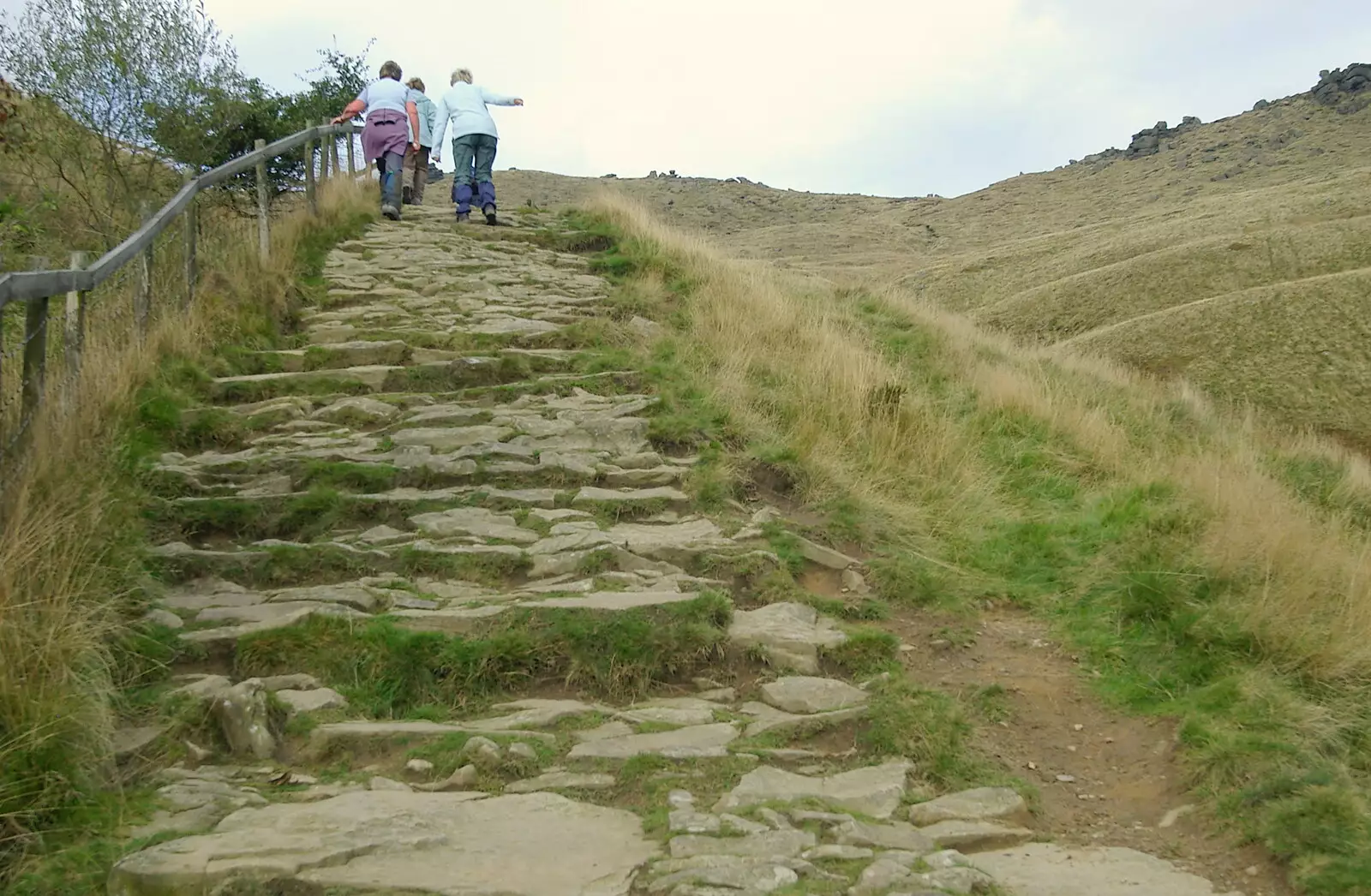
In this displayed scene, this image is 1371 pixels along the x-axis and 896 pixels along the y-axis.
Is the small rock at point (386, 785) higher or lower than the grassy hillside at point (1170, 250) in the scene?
lower

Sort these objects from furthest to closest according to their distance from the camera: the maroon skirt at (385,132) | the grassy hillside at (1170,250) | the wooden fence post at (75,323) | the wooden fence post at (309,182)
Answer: the maroon skirt at (385,132)
the grassy hillside at (1170,250)
the wooden fence post at (309,182)
the wooden fence post at (75,323)

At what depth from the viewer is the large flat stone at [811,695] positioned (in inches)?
179

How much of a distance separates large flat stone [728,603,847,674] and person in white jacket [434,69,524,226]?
8834mm

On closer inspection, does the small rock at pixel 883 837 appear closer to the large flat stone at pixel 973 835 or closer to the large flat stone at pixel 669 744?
the large flat stone at pixel 973 835

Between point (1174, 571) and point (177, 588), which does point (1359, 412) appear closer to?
point (1174, 571)

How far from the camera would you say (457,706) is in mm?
4496

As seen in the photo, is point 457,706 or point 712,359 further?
point 712,359

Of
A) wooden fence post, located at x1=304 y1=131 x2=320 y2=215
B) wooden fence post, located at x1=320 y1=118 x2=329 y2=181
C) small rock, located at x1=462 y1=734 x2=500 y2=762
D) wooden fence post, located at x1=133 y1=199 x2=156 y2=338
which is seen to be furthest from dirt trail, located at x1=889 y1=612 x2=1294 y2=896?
wooden fence post, located at x1=320 y1=118 x2=329 y2=181

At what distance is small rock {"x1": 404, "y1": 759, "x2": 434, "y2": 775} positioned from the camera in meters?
3.96

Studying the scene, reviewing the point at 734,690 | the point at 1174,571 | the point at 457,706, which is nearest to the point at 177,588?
the point at 457,706

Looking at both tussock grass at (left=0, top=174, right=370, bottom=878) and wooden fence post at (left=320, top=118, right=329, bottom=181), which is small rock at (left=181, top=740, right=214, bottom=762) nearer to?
tussock grass at (left=0, top=174, right=370, bottom=878)

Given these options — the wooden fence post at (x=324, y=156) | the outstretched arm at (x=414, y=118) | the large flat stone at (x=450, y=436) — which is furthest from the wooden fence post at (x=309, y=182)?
the large flat stone at (x=450, y=436)

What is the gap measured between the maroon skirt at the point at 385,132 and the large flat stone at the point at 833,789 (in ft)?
34.1

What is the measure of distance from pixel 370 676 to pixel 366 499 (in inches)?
61.7
